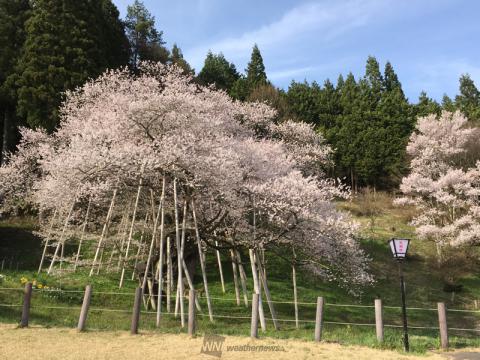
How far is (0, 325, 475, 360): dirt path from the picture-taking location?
340 inches

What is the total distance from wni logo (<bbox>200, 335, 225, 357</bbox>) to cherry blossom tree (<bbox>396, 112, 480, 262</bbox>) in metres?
22.0

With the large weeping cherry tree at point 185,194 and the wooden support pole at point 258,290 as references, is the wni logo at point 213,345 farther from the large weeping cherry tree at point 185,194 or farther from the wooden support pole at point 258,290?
the large weeping cherry tree at point 185,194

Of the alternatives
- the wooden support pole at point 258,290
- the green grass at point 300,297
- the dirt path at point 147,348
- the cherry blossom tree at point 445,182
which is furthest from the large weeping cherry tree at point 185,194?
the cherry blossom tree at point 445,182

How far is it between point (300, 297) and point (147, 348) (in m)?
11.5

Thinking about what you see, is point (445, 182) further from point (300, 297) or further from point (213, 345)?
point (213, 345)

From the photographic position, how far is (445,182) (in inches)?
1219

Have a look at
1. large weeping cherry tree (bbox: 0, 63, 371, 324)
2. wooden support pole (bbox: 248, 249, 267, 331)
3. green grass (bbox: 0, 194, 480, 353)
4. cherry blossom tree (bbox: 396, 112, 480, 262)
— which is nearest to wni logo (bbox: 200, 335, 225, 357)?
green grass (bbox: 0, 194, 480, 353)

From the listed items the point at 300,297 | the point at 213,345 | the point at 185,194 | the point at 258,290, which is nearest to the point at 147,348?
the point at 213,345

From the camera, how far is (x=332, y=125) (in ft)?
157

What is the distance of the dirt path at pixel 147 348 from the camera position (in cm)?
865

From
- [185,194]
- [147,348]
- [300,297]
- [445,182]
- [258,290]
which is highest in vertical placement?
[445,182]

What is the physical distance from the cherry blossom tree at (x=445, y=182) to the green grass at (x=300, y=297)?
2.02 meters

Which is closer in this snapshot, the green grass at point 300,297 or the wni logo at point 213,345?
the wni logo at point 213,345

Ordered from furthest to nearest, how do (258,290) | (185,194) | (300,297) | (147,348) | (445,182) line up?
(445,182) → (300,297) → (185,194) → (258,290) → (147,348)
